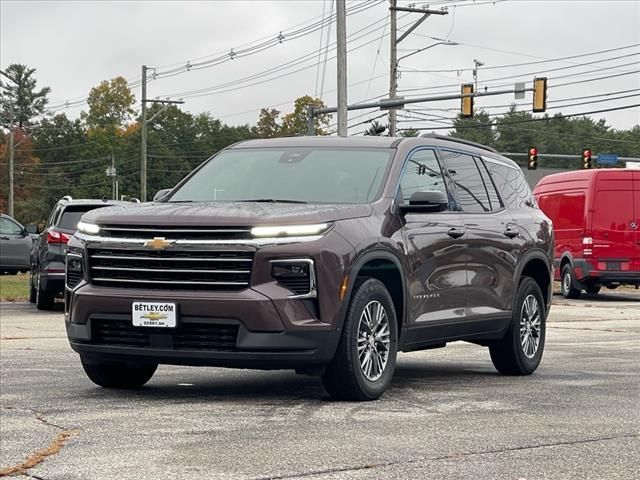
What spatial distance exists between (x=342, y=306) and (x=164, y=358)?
45.9 inches

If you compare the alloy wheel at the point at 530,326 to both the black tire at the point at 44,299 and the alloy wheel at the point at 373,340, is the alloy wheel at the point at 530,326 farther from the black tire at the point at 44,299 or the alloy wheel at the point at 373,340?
the black tire at the point at 44,299

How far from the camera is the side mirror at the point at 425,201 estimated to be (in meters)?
9.25

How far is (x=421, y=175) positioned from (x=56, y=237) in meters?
11.3

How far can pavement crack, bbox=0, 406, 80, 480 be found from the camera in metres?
6.24

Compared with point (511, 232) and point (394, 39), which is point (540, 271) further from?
point (394, 39)

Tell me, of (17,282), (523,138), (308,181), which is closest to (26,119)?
(523,138)

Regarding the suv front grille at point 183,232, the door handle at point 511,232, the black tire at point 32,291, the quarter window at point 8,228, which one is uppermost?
the suv front grille at point 183,232

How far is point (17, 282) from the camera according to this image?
31875mm

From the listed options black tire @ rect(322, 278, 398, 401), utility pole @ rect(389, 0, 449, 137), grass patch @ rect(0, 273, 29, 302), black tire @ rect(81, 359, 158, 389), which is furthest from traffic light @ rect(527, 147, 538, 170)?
black tire @ rect(322, 278, 398, 401)

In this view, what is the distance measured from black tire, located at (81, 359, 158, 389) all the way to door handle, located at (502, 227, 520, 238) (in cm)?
310

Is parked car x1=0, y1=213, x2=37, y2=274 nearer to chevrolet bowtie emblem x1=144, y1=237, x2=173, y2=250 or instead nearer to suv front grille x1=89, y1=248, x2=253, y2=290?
suv front grille x1=89, y1=248, x2=253, y2=290

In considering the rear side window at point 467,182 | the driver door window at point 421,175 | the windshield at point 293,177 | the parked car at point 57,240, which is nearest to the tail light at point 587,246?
the parked car at point 57,240

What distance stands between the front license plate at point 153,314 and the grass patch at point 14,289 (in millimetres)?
17021

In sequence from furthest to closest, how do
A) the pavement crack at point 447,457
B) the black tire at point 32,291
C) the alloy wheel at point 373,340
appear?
the black tire at point 32,291
the alloy wheel at point 373,340
the pavement crack at point 447,457
